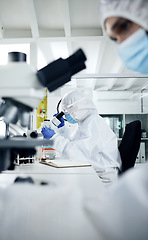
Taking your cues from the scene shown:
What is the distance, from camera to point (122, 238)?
1.24ft

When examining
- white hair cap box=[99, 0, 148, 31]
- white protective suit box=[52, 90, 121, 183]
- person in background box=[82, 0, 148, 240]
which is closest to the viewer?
person in background box=[82, 0, 148, 240]

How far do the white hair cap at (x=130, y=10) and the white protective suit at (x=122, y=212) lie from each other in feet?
1.38

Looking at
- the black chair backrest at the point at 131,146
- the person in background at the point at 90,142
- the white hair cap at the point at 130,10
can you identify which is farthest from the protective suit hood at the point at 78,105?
the white hair cap at the point at 130,10

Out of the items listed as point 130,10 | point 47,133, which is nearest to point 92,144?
point 47,133

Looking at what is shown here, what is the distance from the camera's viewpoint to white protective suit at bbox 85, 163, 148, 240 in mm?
377

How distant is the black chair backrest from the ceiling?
1.05 metres

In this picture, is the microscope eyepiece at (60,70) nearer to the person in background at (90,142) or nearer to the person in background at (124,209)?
the person in background at (124,209)

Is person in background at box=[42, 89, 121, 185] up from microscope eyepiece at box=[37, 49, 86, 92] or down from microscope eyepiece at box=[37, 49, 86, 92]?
down

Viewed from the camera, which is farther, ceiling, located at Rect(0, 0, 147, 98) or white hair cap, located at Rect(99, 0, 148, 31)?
ceiling, located at Rect(0, 0, 147, 98)

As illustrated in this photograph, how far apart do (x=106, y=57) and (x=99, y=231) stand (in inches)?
109

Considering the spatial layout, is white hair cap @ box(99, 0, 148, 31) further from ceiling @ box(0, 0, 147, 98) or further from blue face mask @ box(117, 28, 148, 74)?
ceiling @ box(0, 0, 147, 98)

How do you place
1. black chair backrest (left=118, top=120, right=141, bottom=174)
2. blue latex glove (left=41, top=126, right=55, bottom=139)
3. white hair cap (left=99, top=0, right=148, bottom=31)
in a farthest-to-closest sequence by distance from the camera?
blue latex glove (left=41, top=126, right=55, bottom=139)
black chair backrest (left=118, top=120, right=141, bottom=174)
white hair cap (left=99, top=0, right=148, bottom=31)

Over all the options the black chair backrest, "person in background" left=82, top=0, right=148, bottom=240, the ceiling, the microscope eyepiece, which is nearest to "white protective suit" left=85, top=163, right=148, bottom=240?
"person in background" left=82, top=0, right=148, bottom=240

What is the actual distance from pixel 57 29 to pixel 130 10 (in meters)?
2.58
